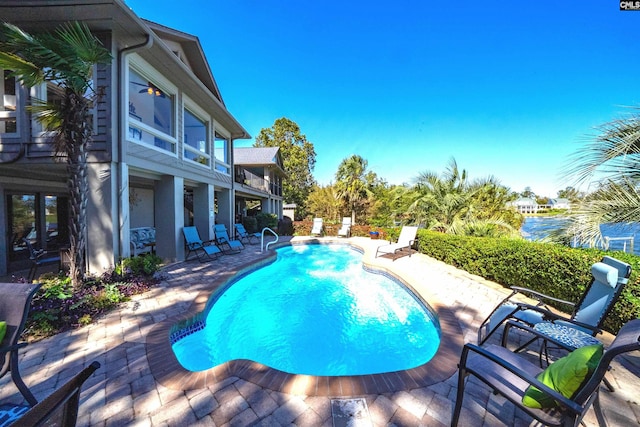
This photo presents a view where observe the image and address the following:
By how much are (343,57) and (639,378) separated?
673 inches

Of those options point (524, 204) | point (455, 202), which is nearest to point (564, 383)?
point (455, 202)

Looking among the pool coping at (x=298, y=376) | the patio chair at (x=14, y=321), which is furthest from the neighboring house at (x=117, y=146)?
the pool coping at (x=298, y=376)

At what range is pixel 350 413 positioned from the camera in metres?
2.10

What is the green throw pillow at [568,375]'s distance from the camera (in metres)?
1.48

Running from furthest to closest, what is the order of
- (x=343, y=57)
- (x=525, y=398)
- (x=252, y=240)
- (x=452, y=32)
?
(x=343, y=57) → (x=252, y=240) → (x=452, y=32) → (x=525, y=398)

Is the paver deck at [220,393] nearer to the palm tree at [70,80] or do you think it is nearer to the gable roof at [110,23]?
the palm tree at [70,80]

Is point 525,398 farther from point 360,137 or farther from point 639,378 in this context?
point 360,137

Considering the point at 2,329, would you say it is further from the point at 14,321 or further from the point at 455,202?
the point at 455,202

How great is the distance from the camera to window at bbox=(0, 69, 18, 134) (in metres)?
5.53

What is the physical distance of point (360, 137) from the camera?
2864 cm

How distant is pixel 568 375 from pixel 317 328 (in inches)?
150

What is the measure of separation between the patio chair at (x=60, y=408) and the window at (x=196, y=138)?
826 centimetres

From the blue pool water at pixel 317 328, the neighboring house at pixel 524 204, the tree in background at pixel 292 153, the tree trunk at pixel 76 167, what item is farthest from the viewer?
the tree in background at pixel 292 153

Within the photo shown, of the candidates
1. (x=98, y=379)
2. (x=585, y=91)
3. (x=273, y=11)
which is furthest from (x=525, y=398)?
(x=585, y=91)
